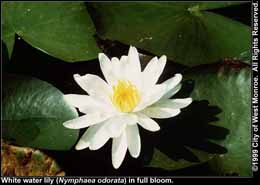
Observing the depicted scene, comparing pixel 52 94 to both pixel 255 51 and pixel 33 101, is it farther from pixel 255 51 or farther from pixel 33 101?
pixel 255 51

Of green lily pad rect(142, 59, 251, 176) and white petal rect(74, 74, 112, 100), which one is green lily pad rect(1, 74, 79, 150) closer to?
white petal rect(74, 74, 112, 100)

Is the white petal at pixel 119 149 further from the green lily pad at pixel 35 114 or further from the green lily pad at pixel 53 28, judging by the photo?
the green lily pad at pixel 53 28

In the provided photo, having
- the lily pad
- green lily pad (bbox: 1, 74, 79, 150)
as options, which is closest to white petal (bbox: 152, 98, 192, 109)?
green lily pad (bbox: 1, 74, 79, 150)

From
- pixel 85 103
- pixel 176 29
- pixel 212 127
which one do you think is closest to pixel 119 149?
pixel 85 103

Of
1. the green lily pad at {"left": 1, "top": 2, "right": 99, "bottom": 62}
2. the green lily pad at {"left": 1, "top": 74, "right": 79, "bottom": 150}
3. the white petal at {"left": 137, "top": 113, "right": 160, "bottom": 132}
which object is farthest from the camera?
the green lily pad at {"left": 1, "top": 2, "right": 99, "bottom": 62}

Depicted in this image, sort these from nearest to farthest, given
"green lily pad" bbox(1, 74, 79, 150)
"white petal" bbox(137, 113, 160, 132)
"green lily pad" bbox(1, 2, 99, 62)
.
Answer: "white petal" bbox(137, 113, 160, 132), "green lily pad" bbox(1, 74, 79, 150), "green lily pad" bbox(1, 2, 99, 62)

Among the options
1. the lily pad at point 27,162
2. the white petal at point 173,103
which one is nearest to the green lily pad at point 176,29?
the white petal at point 173,103

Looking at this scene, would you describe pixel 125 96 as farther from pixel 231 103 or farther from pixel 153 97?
pixel 231 103
